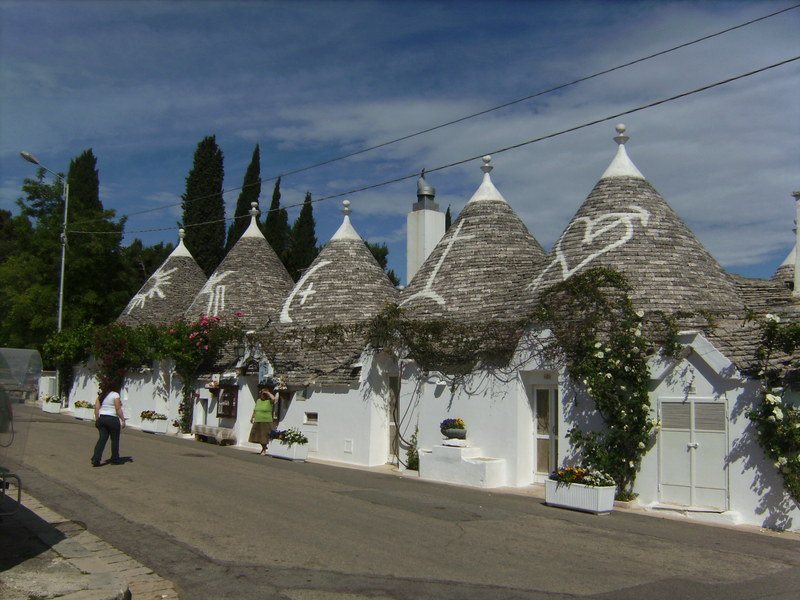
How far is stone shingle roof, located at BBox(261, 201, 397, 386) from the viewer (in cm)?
1786

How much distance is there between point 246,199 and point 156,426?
19.3 metres

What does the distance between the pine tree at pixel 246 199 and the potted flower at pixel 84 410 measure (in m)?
13.7

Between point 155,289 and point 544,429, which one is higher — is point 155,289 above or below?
above

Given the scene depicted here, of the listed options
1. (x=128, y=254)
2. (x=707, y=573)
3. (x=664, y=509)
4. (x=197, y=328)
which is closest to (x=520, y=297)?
(x=664, y=509)

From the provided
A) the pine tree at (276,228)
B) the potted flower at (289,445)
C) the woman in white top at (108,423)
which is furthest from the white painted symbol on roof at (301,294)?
the pine tree at (276,228)

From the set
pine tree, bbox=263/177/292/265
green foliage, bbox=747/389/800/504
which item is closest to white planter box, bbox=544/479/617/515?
green foliage, bbox=747/389/800/504

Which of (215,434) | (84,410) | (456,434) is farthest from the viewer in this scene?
(84,410)

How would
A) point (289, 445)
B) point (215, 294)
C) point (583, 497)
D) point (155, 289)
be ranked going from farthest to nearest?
point (155, 289)
point (215, 294)
point (289, 445)
point (583, 497)

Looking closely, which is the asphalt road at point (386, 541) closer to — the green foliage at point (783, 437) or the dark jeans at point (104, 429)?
the dark jeans at point (104, 429)

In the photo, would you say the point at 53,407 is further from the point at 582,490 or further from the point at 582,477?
the point at 582,490

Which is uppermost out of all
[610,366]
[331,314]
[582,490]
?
[331,314]

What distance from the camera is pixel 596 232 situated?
1441cm

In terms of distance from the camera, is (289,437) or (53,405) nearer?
(289,437)

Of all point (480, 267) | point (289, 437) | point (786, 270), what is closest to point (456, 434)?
point (480, 267)
